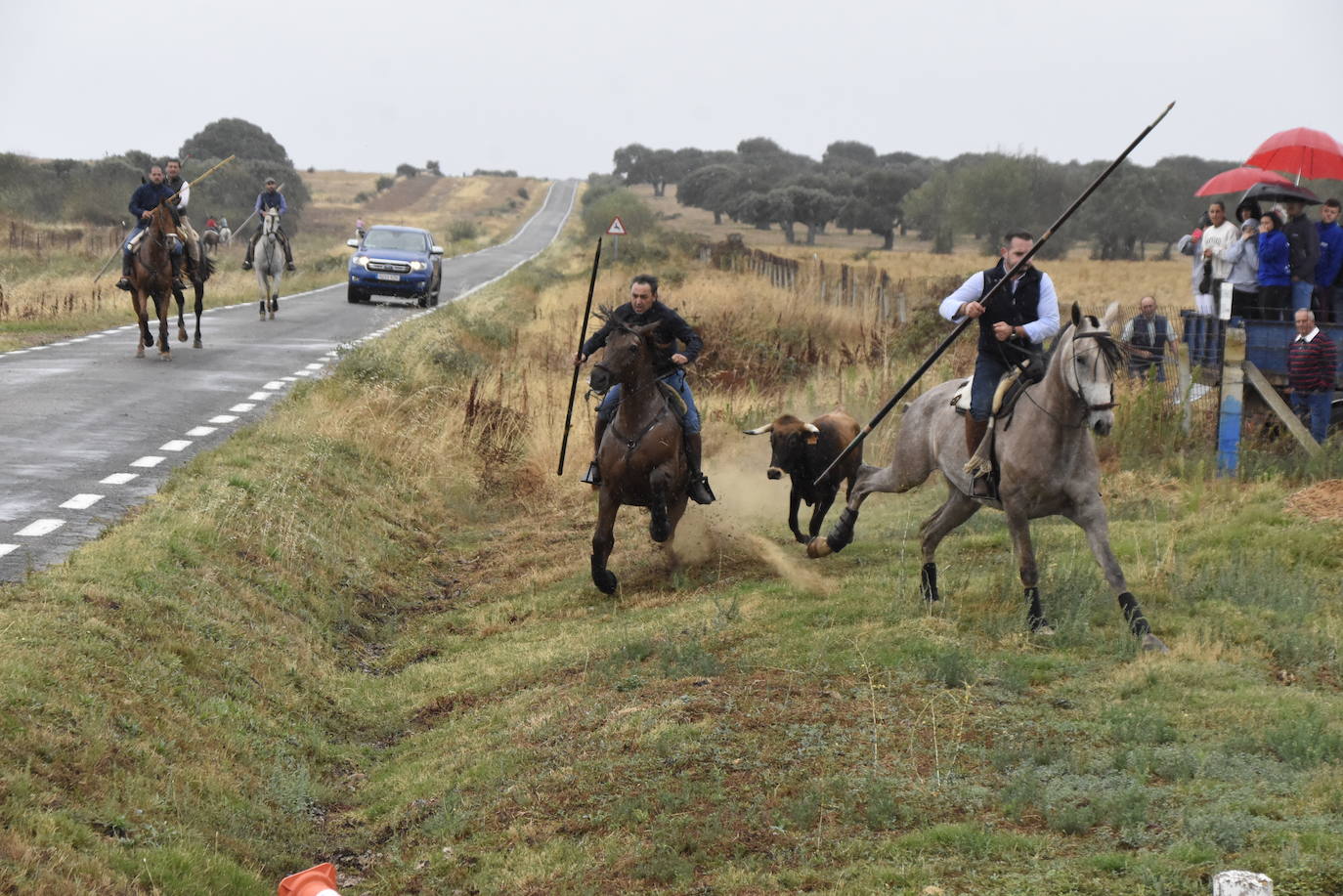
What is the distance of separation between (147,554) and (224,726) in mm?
2752

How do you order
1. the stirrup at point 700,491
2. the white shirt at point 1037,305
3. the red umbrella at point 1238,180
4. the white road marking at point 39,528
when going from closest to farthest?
the white shirt at point 1037,305 → the white road marking at point 39,528 → the stirrup at point 700,491 → the red umbrella at point 1238,180

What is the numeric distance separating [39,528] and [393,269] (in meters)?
27.0

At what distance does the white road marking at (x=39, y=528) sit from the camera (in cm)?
1212

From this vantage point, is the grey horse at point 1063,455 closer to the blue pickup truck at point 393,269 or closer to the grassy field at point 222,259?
the grassy field at point 222,259

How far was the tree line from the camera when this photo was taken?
319 feet

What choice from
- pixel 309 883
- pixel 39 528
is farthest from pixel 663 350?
pixel 309 883

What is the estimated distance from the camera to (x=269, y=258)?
33812 mm

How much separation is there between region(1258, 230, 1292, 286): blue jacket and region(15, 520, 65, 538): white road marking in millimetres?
12981

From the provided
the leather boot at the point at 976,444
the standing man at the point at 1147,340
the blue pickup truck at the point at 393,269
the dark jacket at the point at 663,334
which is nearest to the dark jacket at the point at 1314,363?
the standing man at the point at 1147,340

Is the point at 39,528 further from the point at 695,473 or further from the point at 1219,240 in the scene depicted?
the point at 1219,240

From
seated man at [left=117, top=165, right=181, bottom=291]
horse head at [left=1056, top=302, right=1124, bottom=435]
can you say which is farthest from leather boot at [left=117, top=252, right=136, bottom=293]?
horse head at [left=1056, top=302, right=1124, bottom=435]

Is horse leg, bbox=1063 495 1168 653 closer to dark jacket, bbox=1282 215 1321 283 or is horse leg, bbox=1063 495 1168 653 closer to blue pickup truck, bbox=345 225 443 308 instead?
dark jacket, bbox=1282 215 1321 283

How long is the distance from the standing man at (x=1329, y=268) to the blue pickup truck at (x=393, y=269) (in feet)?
82.2

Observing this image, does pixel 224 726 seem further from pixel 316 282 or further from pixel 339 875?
pixel 316 282
